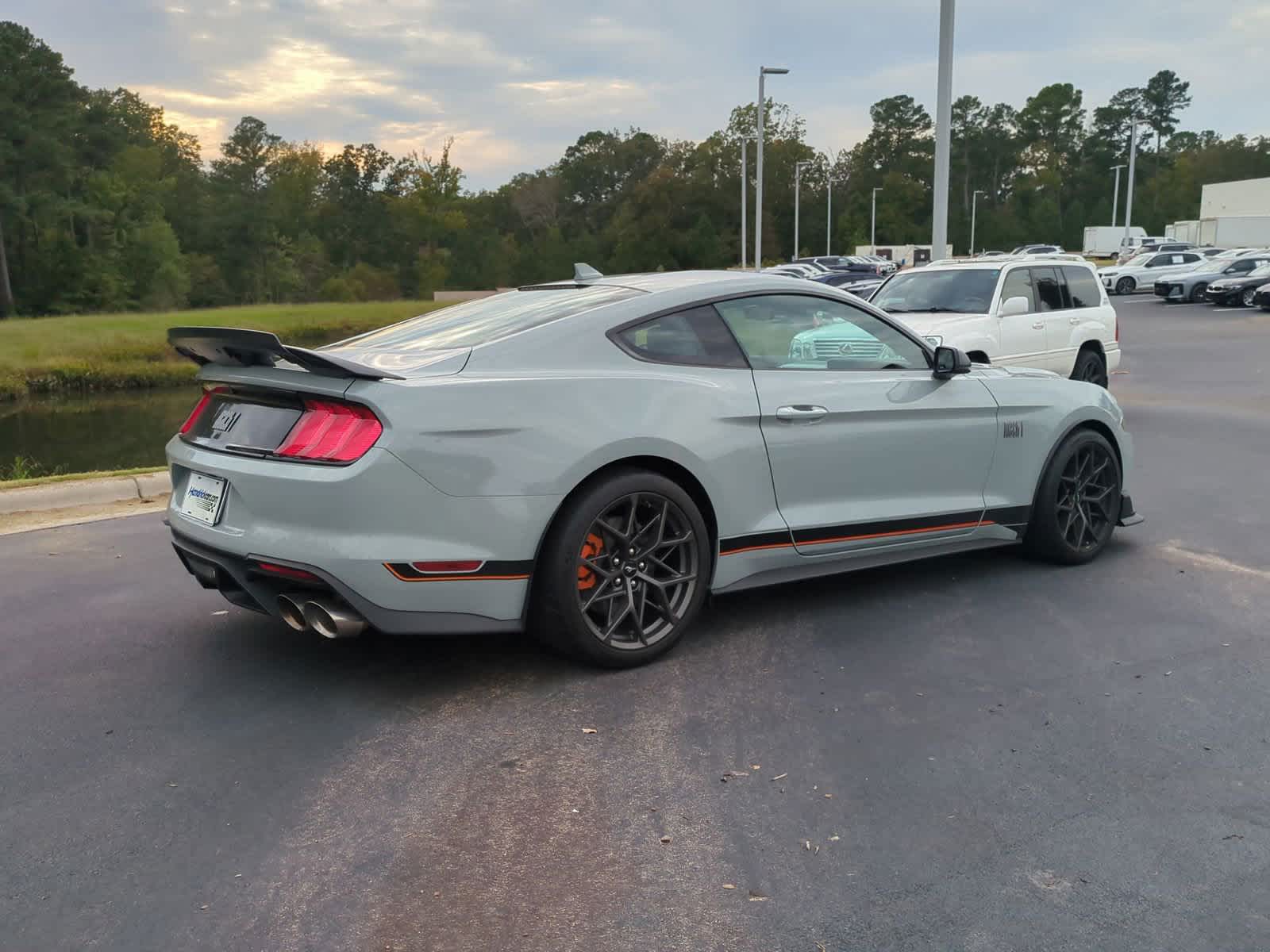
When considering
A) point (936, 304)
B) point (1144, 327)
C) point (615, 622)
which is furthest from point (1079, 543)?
point (1144, 327)

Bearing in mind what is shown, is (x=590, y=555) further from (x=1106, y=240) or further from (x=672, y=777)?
(x=1106, y=240)

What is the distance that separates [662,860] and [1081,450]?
3942mm

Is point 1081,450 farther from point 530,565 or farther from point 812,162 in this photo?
point 812,162

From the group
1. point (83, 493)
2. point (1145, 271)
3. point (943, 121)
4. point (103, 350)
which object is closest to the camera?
point (83, 493)

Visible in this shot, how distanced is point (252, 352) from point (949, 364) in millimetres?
3163

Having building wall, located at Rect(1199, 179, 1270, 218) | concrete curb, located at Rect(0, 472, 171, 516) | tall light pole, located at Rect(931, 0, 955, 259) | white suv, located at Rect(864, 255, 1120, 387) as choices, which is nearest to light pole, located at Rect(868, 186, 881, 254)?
building wall, located at Rect(1199, 179, 1270, 218)

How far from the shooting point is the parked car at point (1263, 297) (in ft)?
104

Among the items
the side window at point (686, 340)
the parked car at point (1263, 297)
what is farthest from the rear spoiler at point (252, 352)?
the parked car at point (1263, 297)

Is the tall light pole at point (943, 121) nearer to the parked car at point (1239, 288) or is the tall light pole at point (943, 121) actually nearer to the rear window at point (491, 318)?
the rear window at point (491, 318)

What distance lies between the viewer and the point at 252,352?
4293 mm

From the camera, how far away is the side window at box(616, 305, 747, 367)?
4.60 metres

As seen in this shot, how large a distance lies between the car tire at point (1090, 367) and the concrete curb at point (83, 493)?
9189 mm

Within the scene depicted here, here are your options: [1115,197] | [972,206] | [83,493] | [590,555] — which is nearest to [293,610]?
[590,555]

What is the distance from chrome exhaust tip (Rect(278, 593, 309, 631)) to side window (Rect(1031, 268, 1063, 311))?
9.78 m
